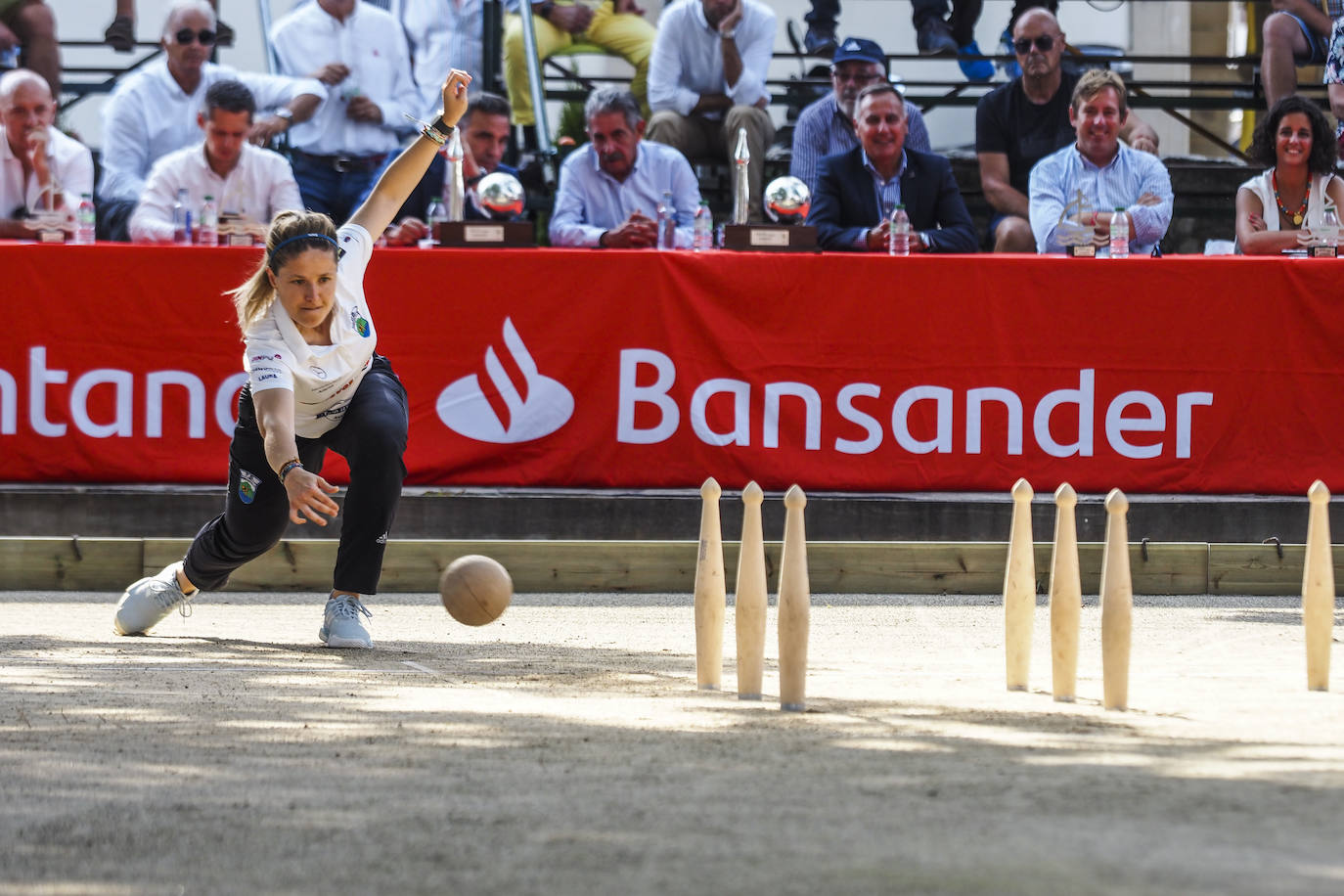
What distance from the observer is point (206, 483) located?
8.08 metres

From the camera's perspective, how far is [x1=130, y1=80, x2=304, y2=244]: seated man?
9508 mm

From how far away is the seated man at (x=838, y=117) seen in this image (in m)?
10.6

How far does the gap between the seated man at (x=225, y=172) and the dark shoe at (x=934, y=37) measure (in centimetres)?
513

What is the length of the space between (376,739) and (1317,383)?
543cm

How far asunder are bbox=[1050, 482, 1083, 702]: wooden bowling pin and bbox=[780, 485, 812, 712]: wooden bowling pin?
71cm

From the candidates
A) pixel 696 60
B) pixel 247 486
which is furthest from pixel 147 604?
pixel 696 60

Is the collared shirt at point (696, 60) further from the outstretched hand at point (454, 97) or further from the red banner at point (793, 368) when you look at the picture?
the outstretched hand at point (454, 97)

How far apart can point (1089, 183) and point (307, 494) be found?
18.7ft

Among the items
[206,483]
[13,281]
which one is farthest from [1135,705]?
[13,281]

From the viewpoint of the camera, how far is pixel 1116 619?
462 centimetres

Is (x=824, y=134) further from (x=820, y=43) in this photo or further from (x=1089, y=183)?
(x=820, y=43)

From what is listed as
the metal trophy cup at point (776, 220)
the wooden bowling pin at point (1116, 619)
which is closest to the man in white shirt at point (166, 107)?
the metal trophy cup at point (776, 220)

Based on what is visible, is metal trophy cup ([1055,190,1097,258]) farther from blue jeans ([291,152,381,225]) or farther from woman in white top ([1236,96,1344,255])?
blue jeans ([291,152,381,225])

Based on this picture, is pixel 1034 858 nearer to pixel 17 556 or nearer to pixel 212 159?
pixel 17 556
